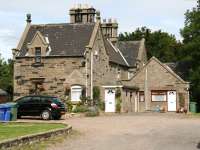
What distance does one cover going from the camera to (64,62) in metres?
54.8

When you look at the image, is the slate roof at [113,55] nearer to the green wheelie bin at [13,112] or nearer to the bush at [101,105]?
the bush at [101,105]

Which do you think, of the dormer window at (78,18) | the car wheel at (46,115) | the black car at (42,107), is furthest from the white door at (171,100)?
the car wheel at (46,115)

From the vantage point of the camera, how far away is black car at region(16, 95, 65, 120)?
37.7 meters

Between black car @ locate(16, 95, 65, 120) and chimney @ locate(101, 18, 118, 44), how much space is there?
35.0 metres

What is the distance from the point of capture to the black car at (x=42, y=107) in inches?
1483

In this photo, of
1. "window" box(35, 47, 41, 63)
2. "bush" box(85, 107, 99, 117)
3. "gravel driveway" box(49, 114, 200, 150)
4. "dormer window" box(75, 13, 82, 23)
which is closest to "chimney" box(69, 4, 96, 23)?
"dormer window" box(75, 13, 82, 23)

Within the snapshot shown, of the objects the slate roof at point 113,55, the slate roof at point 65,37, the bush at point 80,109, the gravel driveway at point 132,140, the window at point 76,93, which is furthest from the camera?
the slate roof at point 113,55

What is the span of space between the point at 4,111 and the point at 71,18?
1173 inches

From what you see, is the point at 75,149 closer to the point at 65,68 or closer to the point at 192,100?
the point at 65,68

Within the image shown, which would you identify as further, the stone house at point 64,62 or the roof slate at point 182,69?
the roof slate at point 182,69

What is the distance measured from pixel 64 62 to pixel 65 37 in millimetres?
3246

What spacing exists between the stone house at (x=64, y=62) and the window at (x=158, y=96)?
14.2 ft

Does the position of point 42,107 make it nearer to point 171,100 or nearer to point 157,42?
point 171,100

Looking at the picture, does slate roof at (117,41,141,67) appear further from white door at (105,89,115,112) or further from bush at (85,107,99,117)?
bush at (85,107,99,117)
